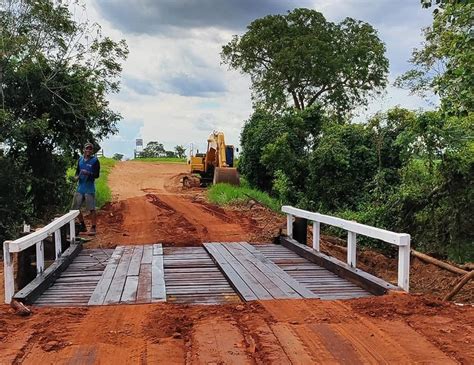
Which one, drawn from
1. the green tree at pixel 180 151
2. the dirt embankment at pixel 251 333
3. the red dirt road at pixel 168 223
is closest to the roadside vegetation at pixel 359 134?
the red dirt road at pixel 168 223

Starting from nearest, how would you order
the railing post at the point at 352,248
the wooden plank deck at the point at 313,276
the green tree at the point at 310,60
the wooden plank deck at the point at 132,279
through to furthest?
the wooden plank deck at the point at 132,279 < the wooden plank deck at the point at 313,276 < the railing post at the point at 352,248 < the green tree at the point at 310,60

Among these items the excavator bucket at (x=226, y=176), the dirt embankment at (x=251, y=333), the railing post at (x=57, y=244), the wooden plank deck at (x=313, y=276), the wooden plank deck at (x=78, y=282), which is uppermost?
the excavator bucket at (x=226, y=176)

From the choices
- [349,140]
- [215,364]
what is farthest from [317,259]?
[349,140]

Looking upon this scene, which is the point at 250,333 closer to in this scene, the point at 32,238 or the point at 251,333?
the point at 251,333

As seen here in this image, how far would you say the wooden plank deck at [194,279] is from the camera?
21.6 ft

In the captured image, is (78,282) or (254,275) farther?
(254,275)

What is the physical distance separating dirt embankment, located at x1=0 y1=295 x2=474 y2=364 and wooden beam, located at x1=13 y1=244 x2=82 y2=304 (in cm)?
34

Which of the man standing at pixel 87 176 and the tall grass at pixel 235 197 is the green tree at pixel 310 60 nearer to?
the tall grass at pixel 235 197

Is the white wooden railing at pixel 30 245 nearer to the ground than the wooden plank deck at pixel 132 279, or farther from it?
farther from it

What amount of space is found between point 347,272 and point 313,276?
0.53 metres

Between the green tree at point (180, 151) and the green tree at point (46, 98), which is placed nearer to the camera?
the green tree at point (46, 98)

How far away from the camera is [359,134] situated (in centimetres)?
2105

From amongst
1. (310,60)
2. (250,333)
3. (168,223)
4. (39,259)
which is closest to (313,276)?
(250,333)

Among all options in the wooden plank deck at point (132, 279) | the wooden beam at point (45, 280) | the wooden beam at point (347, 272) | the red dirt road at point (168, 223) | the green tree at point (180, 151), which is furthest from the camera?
the green tree at point (180, 151)
